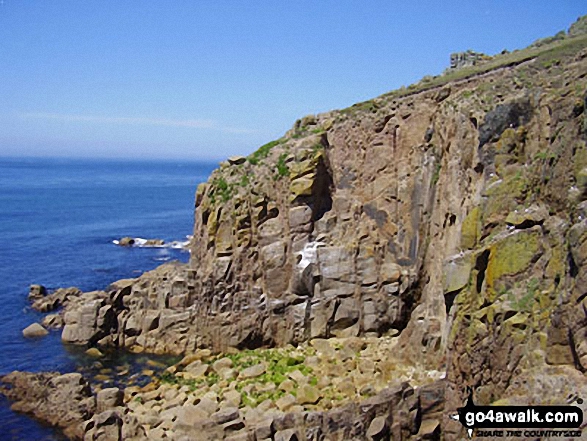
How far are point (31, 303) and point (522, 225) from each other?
45.4 meters

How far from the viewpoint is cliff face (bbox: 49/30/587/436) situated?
2428 cm

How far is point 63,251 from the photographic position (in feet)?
244

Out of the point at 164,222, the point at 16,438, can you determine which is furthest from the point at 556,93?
the point at 164,222

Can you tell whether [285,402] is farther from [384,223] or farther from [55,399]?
[384,223]

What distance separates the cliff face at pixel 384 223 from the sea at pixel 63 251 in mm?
4451

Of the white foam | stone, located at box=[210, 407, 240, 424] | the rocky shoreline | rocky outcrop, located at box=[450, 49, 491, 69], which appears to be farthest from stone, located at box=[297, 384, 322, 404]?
rocky outcrop, located at box=[450, 49, 491, 69]

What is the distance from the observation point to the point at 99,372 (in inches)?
1522

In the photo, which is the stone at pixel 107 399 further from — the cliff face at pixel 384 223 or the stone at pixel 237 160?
the stone at pixel 237 160

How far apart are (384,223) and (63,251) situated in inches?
1939

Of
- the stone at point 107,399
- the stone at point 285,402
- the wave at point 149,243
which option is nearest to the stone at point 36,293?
the wave at point 149,243

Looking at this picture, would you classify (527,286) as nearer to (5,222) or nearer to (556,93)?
(556,93)

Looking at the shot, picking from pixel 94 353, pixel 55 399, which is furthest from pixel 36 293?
pixel 55 399

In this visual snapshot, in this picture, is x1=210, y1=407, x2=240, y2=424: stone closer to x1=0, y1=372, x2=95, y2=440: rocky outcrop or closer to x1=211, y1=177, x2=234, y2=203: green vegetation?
x1=0, y1=372, x2=95, y2=440: rocky outcrop

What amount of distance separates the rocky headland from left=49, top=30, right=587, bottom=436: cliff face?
11 cm
